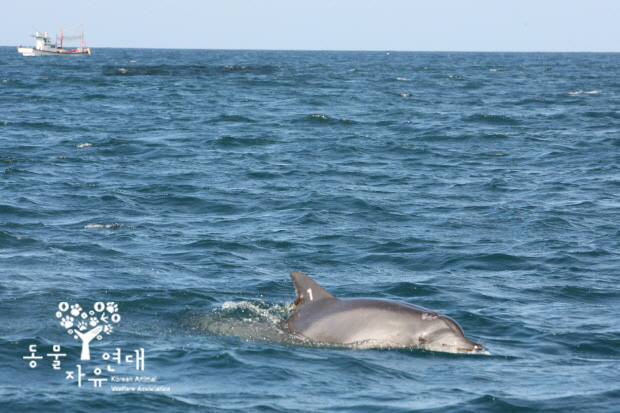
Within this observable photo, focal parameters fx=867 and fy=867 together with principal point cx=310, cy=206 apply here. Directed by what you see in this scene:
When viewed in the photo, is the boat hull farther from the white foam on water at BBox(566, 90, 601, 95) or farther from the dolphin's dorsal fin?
the dolphin's dorsal fin

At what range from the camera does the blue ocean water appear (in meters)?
10.5

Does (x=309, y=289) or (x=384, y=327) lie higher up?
(x=309, y=289)

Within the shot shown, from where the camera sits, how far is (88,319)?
43.2 feet

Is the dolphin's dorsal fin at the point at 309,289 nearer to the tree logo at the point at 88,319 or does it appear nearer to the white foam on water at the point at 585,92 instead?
the tree logo at the point at 88,319

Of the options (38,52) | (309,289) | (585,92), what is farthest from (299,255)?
(38,52)

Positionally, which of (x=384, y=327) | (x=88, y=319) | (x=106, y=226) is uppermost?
(x=384, y=327)

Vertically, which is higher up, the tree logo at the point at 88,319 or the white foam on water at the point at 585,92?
the white foam on water at the point at 585,92

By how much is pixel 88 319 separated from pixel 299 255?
5.50m

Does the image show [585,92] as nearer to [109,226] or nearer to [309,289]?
[109,226]

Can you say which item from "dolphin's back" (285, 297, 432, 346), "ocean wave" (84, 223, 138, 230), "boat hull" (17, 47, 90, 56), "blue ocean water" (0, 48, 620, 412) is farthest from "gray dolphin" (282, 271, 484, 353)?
"boat hull" (17, 47, 90, 56)

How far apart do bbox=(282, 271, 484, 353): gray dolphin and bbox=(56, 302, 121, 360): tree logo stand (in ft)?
9.53

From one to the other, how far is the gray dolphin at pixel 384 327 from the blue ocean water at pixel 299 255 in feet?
0.68

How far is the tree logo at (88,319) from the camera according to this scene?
12.3 meters

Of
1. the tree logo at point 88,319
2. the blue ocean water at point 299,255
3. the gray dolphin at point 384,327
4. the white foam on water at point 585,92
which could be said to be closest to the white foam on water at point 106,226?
the blue ocean water at point 299,255
